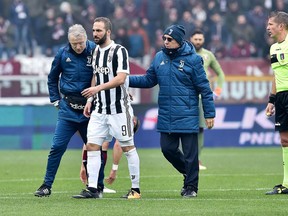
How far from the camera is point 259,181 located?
14.6 metres

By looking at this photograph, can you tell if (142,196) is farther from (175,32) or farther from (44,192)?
(175,32)

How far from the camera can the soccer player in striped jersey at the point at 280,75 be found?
12156 millimetres

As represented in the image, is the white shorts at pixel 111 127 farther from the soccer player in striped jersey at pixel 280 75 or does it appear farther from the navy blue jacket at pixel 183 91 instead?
the soccer player in striped jersey at pixel 280 75

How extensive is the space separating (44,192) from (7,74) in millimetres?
14604

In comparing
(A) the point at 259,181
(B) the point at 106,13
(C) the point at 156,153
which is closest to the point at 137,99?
(C) the point at 156,153

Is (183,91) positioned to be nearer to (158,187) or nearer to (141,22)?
(158,187)

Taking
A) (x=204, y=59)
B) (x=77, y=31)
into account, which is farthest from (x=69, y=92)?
(x=204, y=59)

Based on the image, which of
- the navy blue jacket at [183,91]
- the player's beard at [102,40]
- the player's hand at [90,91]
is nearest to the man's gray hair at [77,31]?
the player's beard at [102,40]

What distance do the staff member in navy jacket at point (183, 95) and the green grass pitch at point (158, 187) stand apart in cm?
58

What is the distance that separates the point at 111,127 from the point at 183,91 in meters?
1.01

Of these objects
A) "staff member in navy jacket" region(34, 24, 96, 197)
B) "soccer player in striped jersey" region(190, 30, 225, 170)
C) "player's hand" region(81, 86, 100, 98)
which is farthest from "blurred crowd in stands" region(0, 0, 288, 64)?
"player's hand" region(81, 86, 100, 98)

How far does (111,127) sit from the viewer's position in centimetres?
1174

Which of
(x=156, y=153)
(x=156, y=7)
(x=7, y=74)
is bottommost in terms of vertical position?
(x=156, y=153)

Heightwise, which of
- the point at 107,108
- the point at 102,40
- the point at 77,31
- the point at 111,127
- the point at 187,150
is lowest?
the point at 187,150
